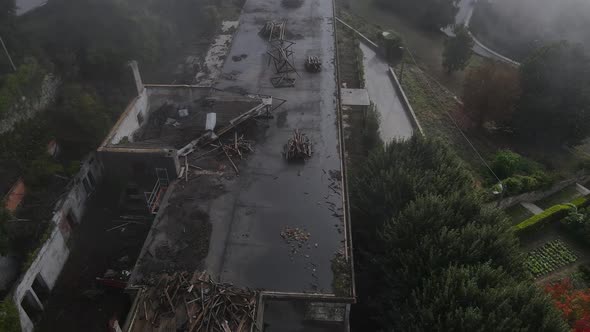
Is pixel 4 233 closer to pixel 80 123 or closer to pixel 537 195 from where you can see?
pixel 80 123

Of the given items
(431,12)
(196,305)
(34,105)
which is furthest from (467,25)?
(196,305)

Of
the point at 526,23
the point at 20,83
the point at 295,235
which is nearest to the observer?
the point at 295,235

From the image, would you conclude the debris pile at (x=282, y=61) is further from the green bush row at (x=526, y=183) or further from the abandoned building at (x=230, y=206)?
the green bush row at (x=526, y=183)

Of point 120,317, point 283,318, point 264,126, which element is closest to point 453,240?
point 283,318

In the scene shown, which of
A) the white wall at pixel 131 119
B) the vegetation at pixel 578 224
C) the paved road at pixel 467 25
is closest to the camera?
the white wall at pixel 131 119

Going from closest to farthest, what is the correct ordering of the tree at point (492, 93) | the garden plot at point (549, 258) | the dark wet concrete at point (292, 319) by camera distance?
the dark wet concrete at point (292, 319)
the garden plot at point (549, 258)
the tree at point (492, 93)

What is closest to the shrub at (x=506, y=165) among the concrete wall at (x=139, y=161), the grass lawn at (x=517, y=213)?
the grass lawn at (x=517, y=213)

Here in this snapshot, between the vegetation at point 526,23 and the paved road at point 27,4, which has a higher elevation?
the paved road at point 27,4
